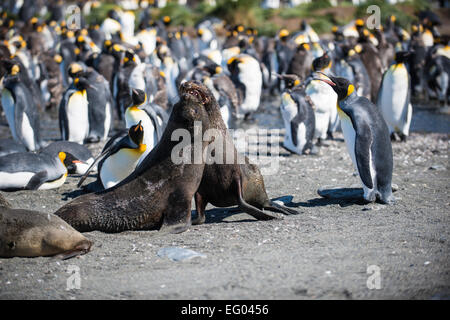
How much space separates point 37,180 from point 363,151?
373 cm

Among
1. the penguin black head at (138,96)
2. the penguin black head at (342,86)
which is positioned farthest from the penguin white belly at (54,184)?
the penguin black head at (342,86)

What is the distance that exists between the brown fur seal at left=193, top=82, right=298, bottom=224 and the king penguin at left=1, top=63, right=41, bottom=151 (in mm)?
5209

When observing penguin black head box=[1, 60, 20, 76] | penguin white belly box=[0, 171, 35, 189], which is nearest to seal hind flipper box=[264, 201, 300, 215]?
penguin white belly box=[0, 171, 35, 189]

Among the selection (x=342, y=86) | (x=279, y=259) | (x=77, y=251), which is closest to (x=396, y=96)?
(x=342, y=86)

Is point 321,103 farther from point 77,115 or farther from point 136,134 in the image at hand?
point 136,134

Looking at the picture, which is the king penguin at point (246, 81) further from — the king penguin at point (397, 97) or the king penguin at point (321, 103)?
the king penguin at point (397, 97)

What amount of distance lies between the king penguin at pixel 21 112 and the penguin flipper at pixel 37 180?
293 centimetres

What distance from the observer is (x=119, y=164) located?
704cm

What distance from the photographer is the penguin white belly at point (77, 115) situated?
33.9ft

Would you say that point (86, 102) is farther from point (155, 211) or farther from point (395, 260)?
point (395, 260)

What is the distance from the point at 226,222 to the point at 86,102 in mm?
5483

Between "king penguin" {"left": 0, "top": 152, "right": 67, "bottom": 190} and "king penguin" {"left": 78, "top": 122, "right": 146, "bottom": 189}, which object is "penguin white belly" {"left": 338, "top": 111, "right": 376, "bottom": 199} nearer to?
"king penguin" {"left": 78, "top": 122, "right": 146, "bottom": 189}

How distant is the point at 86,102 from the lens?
10.5 m

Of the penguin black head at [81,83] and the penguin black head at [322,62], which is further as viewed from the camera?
the penguin black head at [322,62]
